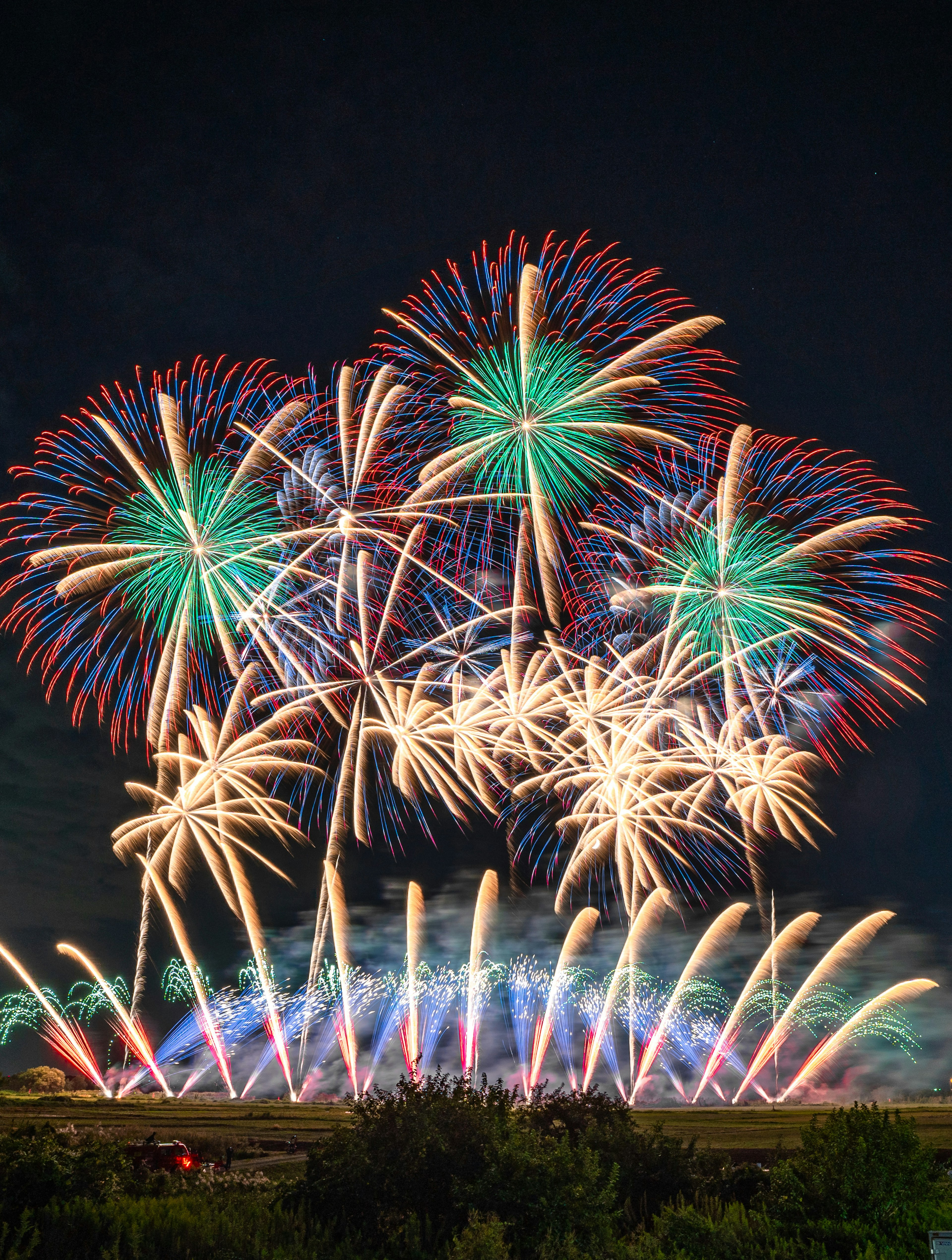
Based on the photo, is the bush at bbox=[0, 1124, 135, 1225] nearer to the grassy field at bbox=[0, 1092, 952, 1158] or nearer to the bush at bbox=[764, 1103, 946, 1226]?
the bush at bbox=[764, 1103, 946, 1226]

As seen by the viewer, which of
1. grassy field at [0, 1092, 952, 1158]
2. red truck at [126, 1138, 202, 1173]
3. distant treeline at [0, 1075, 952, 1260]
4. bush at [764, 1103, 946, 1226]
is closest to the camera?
distant treeline at [0, 1075, 952, 1260]

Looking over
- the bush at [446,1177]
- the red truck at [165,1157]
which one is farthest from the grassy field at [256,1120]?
the bush at [446,1177]

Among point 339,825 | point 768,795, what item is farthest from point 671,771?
point 339,825

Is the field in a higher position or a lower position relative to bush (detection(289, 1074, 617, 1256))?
lower

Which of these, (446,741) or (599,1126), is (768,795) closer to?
(446,741)

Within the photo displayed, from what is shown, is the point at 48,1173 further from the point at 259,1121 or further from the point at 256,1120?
the point at 256,1120

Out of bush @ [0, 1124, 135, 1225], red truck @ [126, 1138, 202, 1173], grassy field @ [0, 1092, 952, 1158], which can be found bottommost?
grassy field @ [0, 1092, 952, 1158]

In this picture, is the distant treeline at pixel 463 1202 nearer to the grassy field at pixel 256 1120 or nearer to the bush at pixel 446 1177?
the bush at pixel 446 1177

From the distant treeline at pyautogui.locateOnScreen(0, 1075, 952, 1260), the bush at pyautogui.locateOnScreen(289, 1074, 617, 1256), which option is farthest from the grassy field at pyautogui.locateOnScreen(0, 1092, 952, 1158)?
the bush at pyautogui.locateOnScreen(289, 1074, 617, 1256)

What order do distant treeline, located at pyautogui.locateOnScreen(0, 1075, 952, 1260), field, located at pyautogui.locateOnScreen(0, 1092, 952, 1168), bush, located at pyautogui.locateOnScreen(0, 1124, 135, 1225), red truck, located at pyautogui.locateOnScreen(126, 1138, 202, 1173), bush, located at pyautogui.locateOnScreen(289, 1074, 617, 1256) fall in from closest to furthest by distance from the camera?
distant treeline, located at pyautogui.locateOnScreen(0, 1075, 952, 1260) → bush, located at pyautogui.locateOnScreen(289, 1074, 617, 1256) → bush, located at pyautogui.locateOnScreen(0, 1124, 135, 1225) → red truck, located at pyautogui.locateOnScreen(126, 1138, 202, 1173) → field, located at pyautogui.locateOnScreen(0, 1092, 952, 1168)
